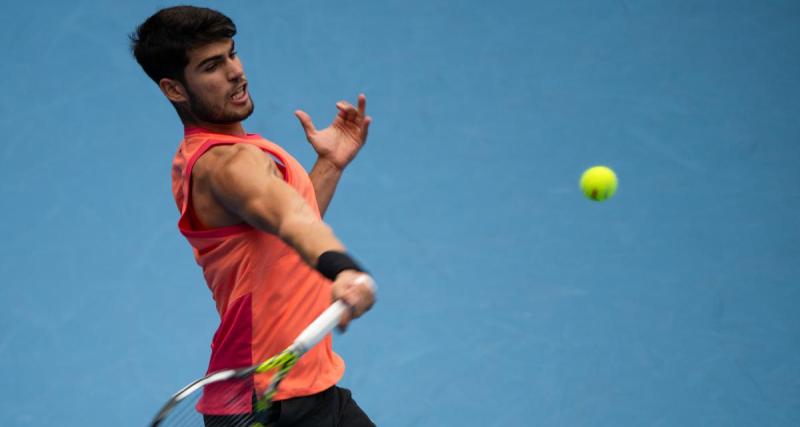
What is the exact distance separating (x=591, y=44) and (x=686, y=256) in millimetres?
1246

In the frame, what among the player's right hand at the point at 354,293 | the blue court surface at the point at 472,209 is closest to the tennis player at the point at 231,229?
the player's right hand at the point at 354,293

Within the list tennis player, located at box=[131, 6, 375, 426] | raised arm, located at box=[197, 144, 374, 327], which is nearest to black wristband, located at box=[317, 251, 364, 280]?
raised arm, located at box=[197, 144, 374, 327]

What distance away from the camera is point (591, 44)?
497cm

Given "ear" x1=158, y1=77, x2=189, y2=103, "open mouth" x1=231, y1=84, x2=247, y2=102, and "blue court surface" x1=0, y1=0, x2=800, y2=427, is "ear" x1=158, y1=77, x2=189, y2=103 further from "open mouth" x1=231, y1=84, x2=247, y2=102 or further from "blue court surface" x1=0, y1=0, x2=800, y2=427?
"blue court surface" x1=0, y1=0, x2=800, y2=427

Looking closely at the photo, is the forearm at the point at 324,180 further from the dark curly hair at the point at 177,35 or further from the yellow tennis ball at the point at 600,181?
the yellow tennis ball at the point at 600,181

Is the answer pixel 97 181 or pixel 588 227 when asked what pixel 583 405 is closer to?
pixel 588 227

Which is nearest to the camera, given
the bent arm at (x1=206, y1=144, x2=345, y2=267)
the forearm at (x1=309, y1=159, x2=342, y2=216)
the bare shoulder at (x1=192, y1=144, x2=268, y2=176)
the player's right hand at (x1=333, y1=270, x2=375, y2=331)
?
the player's right hand at (x1=333, y1=270, x2=375, y2=331)

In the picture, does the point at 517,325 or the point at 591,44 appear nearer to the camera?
the point at 517,325

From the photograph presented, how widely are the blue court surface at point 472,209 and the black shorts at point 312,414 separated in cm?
132

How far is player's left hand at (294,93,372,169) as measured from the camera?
255 cm

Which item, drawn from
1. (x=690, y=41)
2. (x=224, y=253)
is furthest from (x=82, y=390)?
(x=690, y=41)

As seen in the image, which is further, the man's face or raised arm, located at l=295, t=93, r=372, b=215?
raised arm, located at l=295, t=93, r=372, b=215

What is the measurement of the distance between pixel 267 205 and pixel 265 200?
0.04ft

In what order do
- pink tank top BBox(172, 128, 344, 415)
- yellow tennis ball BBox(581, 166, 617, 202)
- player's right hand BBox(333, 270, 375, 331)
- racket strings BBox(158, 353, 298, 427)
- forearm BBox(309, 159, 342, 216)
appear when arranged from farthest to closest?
yellow tennis ball BBox(581, 166, 617, 202) → forearm BBox(309, 159, 342, 216) → pink tank top BBox(172, 128, 344, 415) → racket strings BBox(158, 353, 298, 427) → player's right hand BBox(333, 270, 375, 331)
